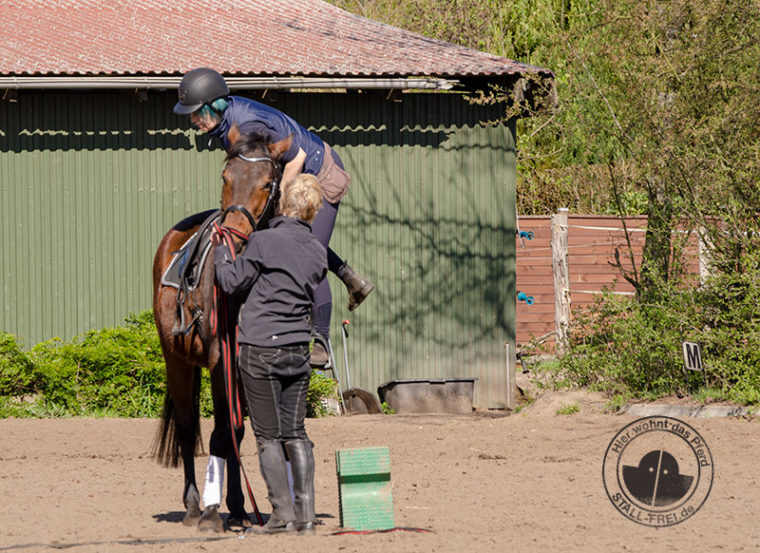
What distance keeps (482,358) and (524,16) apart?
17.3 m

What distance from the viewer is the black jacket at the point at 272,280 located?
5.92 m

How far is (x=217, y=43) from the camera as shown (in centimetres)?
1484

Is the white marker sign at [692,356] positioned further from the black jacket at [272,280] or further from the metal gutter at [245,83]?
the black jacket at [272,280]

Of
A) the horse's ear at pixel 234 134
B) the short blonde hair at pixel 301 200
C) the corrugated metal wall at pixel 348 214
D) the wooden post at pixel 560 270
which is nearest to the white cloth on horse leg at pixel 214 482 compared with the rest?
the short blonde hair at pixel 301 200

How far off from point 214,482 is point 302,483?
73 cm

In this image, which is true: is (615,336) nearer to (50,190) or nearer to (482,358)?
(482,358)

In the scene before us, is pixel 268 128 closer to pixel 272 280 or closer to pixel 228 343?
pixel 272 280

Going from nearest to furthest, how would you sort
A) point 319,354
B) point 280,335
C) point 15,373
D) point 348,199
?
point 280,335
point 319,354
point 15,373
point 348,199

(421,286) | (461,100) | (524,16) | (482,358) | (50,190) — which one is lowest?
(482,358)

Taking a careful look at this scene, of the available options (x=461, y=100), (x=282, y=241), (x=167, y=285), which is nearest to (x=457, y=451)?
(x=167, y=285)

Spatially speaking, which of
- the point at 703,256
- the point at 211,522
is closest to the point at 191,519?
the point at 211,522

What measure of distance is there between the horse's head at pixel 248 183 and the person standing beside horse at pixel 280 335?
120mm

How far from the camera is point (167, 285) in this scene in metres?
6.97

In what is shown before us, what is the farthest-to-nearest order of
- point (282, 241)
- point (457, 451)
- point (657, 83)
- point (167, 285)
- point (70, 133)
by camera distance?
point (70, 133)
point (657, 83)
point (457, 451)
point (167, 285)
point (282, 241)
